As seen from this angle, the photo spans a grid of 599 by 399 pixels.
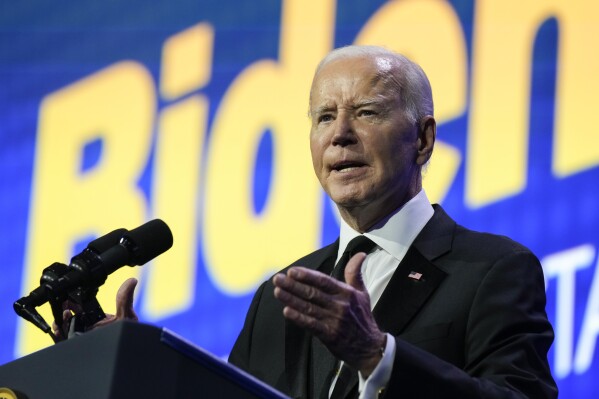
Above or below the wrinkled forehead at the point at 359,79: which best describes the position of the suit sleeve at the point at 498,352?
below

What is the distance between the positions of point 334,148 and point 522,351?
0.63 metres

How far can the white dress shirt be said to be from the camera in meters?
2.15

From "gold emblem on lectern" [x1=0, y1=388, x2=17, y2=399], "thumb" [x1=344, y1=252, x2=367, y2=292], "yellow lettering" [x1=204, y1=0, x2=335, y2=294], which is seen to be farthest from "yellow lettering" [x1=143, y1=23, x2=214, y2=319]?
"gold emblem on lectern" [x1=0, y1=388, x2=17, y2=399]

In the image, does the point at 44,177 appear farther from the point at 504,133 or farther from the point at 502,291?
the point at 502,291

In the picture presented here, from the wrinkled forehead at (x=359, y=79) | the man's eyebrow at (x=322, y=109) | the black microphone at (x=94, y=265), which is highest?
the wrinkled forehead at (x=359, y=79)

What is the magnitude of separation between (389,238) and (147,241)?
1.90ft

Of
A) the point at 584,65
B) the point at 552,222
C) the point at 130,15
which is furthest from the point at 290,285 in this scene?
the point at 130,15

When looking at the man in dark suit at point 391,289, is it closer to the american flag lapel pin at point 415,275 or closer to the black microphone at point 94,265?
the american flag lapel pin at point 415,275

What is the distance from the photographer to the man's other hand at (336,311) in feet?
4.99

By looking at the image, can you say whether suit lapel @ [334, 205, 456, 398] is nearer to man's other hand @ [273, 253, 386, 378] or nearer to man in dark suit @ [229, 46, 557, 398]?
man in dark suit @ [229, 46, 557, 398]

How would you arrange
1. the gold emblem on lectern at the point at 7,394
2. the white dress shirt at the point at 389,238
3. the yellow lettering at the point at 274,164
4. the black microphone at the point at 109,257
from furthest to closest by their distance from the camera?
the yellow lettering at the point at 274,164
the white dress shirt at the point at 389,238
the black microphone at the point at 109,257
the gold emblem on lectern at the point at 7,394

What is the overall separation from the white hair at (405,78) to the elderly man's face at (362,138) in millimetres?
14

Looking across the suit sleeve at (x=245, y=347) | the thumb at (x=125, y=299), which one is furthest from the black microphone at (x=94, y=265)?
the suit sleeve at (x=245, y=347)

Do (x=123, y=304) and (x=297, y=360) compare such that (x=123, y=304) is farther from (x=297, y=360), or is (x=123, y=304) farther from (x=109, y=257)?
(x=297, y=360)
